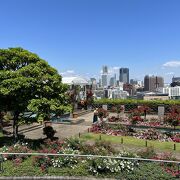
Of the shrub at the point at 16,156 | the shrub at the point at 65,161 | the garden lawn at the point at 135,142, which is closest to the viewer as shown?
the shrub at the point at 65,161

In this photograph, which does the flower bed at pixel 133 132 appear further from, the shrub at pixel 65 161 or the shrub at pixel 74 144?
the shrub at pixel 65 161

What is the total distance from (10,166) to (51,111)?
14.0ft

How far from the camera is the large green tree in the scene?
51.0 feet

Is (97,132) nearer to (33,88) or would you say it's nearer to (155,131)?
(155,131)

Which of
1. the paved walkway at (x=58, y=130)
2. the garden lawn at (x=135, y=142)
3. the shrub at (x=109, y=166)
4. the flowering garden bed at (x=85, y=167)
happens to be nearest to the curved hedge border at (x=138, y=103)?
the paved walkway at (x=58, y=130)

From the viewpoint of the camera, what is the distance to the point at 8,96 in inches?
647

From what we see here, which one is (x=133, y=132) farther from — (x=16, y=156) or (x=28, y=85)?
(x=16, y=156)

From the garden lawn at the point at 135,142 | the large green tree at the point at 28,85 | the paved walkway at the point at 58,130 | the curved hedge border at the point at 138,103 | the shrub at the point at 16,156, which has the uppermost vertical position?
the large green tree at the point at 28,85

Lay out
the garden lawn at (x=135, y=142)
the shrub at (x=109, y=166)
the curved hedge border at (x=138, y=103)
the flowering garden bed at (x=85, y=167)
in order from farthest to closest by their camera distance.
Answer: the curved hedge border at (x=138, y=103), the garden lawn at (x=135, y=142), the shrub at (x=109, y=166), the flowering garden bed at (x=85, y=167)

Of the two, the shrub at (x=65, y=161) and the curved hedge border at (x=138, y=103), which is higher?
the curved hedge border at (x=138, y=103)

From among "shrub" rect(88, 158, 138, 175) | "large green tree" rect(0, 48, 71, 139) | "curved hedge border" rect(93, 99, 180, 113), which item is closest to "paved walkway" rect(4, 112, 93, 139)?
"large green tree" rect(0, 48, 71, 139)

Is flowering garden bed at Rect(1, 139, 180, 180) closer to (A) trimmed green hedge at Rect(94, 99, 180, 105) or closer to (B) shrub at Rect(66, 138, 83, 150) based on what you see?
(B) shrub at Rect(66, 138, 83, 150)

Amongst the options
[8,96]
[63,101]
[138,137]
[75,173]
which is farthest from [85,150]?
[138,137]

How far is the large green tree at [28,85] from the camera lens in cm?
1553
